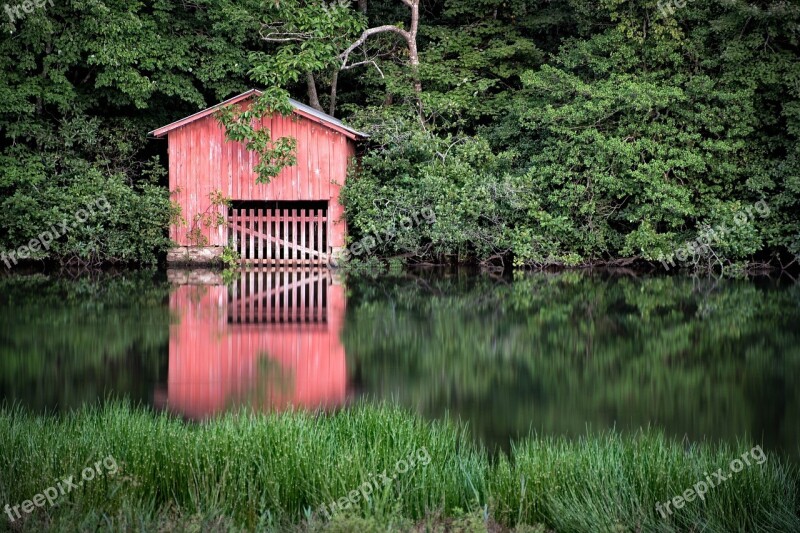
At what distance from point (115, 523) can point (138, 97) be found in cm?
A: 2038

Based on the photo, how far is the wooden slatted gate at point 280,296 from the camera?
1496cm

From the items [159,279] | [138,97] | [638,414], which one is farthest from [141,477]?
[138,97]

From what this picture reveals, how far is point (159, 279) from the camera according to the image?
67.6 feet

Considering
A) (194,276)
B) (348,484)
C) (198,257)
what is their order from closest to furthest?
1. (348,484)
2. (194,276)
3. (198,257)

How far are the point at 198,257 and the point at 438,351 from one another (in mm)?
12996

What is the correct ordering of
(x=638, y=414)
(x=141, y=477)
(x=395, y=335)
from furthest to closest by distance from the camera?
(x=395, y=335), (x=638, y=414), (x=141, y=477)

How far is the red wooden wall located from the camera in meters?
23.4

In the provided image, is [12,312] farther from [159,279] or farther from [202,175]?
[202,175]

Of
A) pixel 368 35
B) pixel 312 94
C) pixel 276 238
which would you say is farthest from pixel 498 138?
pixel 276 238

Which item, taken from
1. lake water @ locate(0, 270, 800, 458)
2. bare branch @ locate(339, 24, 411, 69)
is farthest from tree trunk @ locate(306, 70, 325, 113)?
lake water @ locate(0, 270, 800, 458)

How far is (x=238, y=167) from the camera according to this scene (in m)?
23.5

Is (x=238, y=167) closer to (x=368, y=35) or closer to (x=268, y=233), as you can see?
(x=268, y=233)

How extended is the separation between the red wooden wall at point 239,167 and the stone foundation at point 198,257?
27 cm

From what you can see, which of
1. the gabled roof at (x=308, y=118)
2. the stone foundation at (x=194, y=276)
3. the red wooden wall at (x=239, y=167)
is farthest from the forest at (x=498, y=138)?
the stone foundation at (x=194, y=276)
